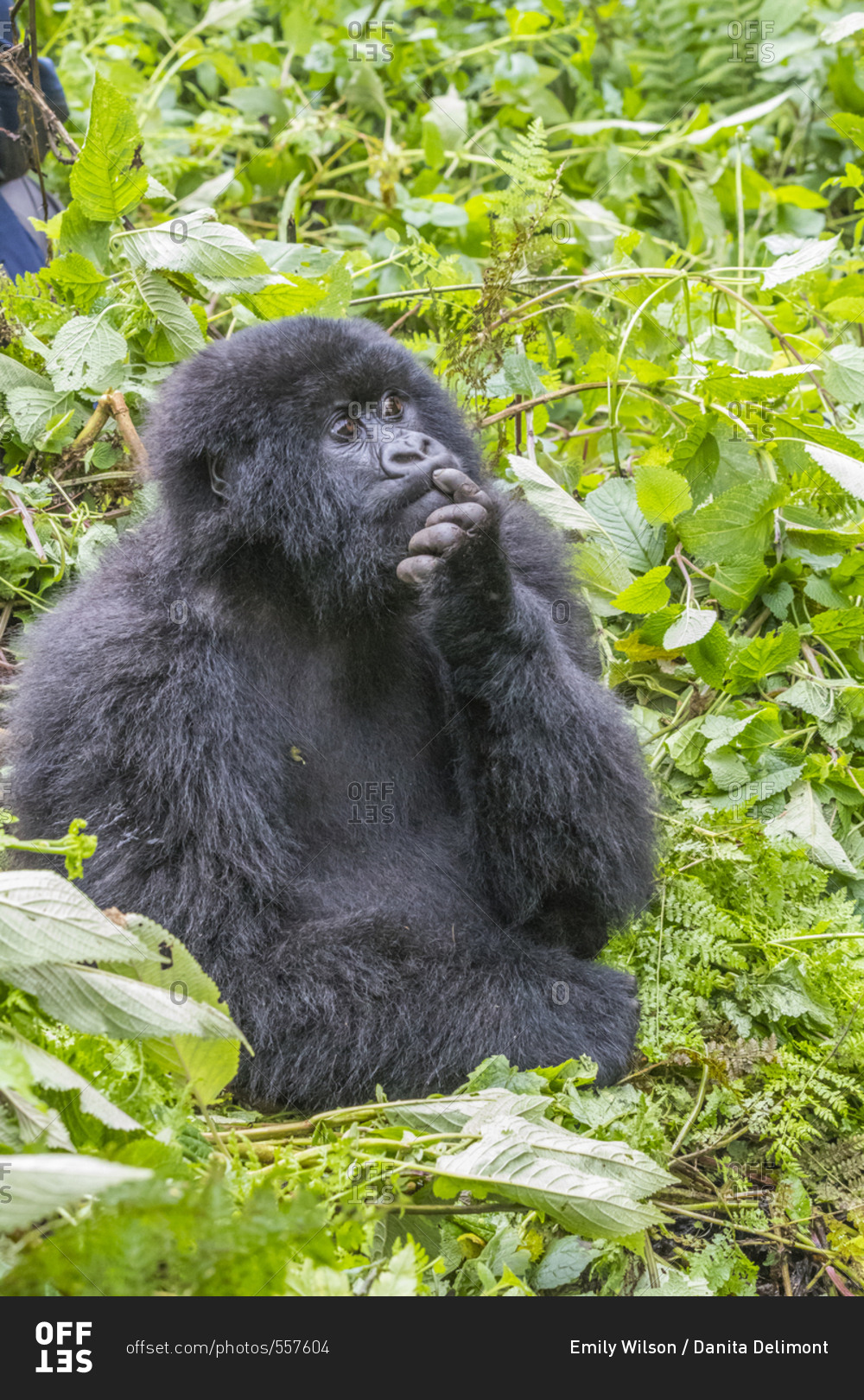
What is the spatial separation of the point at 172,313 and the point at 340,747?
1655 millimetres

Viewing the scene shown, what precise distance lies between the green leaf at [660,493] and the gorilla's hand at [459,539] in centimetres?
92

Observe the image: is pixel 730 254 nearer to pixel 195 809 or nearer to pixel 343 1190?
pixel 195 809

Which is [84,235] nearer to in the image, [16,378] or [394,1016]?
[16,378]

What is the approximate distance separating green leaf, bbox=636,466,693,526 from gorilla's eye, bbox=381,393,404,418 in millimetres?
790

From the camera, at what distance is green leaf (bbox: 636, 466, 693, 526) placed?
11.7ft

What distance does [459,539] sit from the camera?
2760 millimetres

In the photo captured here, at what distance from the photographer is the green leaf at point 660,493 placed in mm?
3578

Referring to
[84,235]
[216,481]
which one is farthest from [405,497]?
[84,235]

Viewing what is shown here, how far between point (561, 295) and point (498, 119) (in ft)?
7.10

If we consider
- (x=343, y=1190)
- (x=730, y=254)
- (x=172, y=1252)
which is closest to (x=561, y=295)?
(x=730, y=254)

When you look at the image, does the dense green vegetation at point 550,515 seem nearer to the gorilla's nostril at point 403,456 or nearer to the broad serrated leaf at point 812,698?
the broad serrated leaf at point 812,698

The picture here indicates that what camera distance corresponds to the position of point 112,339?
12.8ft

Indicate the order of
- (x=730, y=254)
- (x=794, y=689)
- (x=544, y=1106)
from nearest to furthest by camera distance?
1. (x=544, y=1106)
2. (x=794, y=689)
3. (x=730, y=254)
